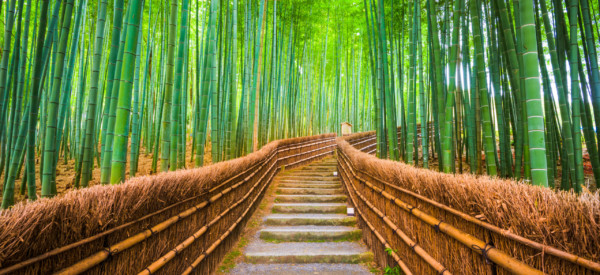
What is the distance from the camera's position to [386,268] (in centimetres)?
215

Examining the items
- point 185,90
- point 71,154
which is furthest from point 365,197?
point 71,154

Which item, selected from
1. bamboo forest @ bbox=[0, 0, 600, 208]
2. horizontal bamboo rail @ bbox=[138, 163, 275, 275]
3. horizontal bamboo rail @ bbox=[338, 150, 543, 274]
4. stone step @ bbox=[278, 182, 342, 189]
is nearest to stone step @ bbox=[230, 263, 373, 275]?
horizontal bamboo rail @ bbox=[138, 163, 275, 275]

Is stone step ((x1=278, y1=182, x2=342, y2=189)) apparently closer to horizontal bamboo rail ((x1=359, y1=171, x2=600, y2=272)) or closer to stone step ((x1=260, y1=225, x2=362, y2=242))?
stone step ((x1=260, y1=225, x2=362, y2=242))

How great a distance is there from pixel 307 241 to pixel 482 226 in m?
2.03

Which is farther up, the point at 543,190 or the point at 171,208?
the point at 543,190

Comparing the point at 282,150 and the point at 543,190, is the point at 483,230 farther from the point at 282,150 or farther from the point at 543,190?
the point at 282,150

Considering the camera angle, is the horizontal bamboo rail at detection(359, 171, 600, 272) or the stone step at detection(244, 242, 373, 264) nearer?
the horizontal bamboo rail at detection(359, 171, 600, 272)

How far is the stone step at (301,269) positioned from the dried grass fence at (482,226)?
9.2 inches

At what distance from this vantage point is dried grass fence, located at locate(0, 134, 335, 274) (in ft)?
2.89

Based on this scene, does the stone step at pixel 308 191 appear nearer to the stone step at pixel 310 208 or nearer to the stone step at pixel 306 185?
the stone step at pixel 306 185

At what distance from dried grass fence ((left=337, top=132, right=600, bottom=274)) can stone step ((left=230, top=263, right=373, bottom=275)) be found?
0.23 meters

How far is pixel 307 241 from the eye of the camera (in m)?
2.98

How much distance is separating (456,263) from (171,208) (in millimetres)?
1431

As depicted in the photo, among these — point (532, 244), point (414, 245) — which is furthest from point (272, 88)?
point (532, 244)
